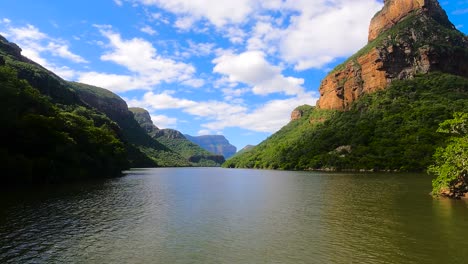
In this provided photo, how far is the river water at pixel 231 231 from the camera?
2723 cm

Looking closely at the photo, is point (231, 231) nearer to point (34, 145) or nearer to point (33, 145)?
point (33, 145)

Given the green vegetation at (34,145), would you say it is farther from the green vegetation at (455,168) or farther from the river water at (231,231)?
the green vegetation at (455,168)

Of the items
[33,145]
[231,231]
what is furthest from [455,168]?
[33,145]

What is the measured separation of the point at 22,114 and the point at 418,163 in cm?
15967

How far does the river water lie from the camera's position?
27.2 metres

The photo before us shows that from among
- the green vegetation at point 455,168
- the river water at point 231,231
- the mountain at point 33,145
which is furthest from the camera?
the mountain at point 33,145

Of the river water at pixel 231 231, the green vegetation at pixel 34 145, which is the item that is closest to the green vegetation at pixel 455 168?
the river water at pixel 231 231

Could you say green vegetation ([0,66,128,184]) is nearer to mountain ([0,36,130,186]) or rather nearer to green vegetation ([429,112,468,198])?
mountain ([0,36,130,186])

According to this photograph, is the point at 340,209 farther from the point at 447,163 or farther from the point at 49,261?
the point at 49,261

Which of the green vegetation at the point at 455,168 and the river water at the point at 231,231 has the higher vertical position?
the green vegetation at the point at 455,168

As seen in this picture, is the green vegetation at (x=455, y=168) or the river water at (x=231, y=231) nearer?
the river water at (x=231, y=231)

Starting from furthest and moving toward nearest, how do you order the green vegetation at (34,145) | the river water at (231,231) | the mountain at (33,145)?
the green vegetation at (34,145), the mountain at (33,145), the river water at (231,231)

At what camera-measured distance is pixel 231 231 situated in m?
36.8

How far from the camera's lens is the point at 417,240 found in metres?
31.6
